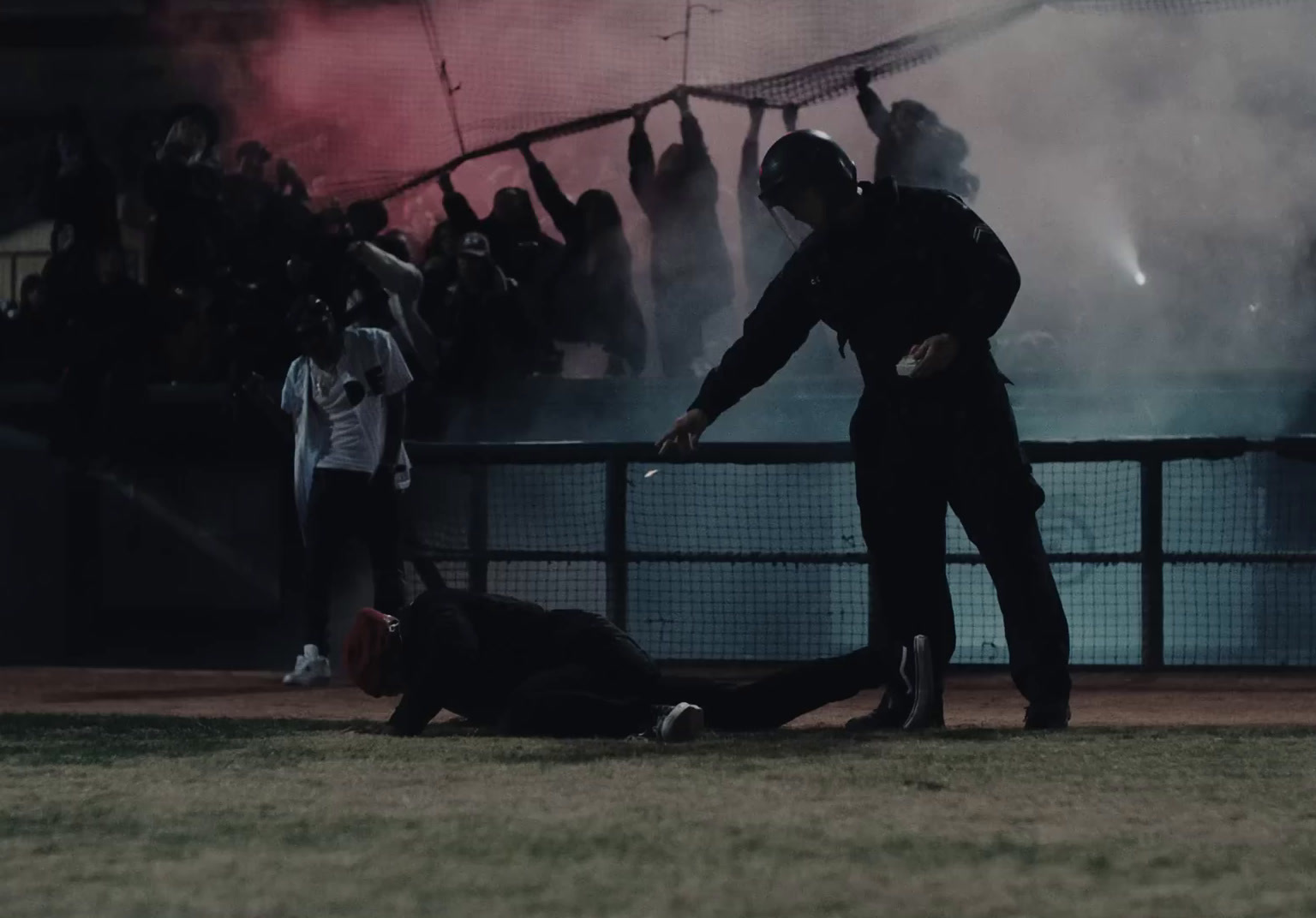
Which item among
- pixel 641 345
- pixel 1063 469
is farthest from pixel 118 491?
pixel 1063 469

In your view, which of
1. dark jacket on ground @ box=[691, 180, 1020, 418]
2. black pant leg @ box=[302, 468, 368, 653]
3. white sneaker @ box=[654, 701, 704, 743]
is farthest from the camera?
black pant leg @ box=[302, 468, 368, 653]

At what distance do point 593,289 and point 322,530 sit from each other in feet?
8.80

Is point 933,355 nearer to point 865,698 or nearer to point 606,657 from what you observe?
point 606,657

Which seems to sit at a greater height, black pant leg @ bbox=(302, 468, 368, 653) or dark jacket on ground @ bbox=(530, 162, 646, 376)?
dark jacket on ground @ bbox=(530, 162, 646, 376)

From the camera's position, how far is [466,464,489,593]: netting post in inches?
356

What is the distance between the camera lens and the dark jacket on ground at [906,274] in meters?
5.68

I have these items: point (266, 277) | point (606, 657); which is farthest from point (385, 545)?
point (606, 657)

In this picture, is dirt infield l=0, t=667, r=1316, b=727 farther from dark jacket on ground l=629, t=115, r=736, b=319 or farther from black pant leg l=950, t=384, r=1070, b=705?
dark jacket on ground l=629, t=115, r=736, b=319

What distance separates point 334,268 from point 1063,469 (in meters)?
3.76

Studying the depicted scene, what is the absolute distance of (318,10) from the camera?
455 inches

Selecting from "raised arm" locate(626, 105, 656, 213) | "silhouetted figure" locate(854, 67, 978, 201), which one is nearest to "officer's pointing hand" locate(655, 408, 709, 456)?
"silhouetted figure" locate(854, 67, 978, 201)

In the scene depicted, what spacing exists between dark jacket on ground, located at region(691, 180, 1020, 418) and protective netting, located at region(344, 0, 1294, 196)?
484 cm

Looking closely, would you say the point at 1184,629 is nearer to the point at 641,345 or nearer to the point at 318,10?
the point at 641,345

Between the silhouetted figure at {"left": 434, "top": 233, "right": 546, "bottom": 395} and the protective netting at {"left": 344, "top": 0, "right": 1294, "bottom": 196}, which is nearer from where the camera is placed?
the silhouetted figure at {"left": 434, "top": 233, "right": 546, "bottom": 395}
